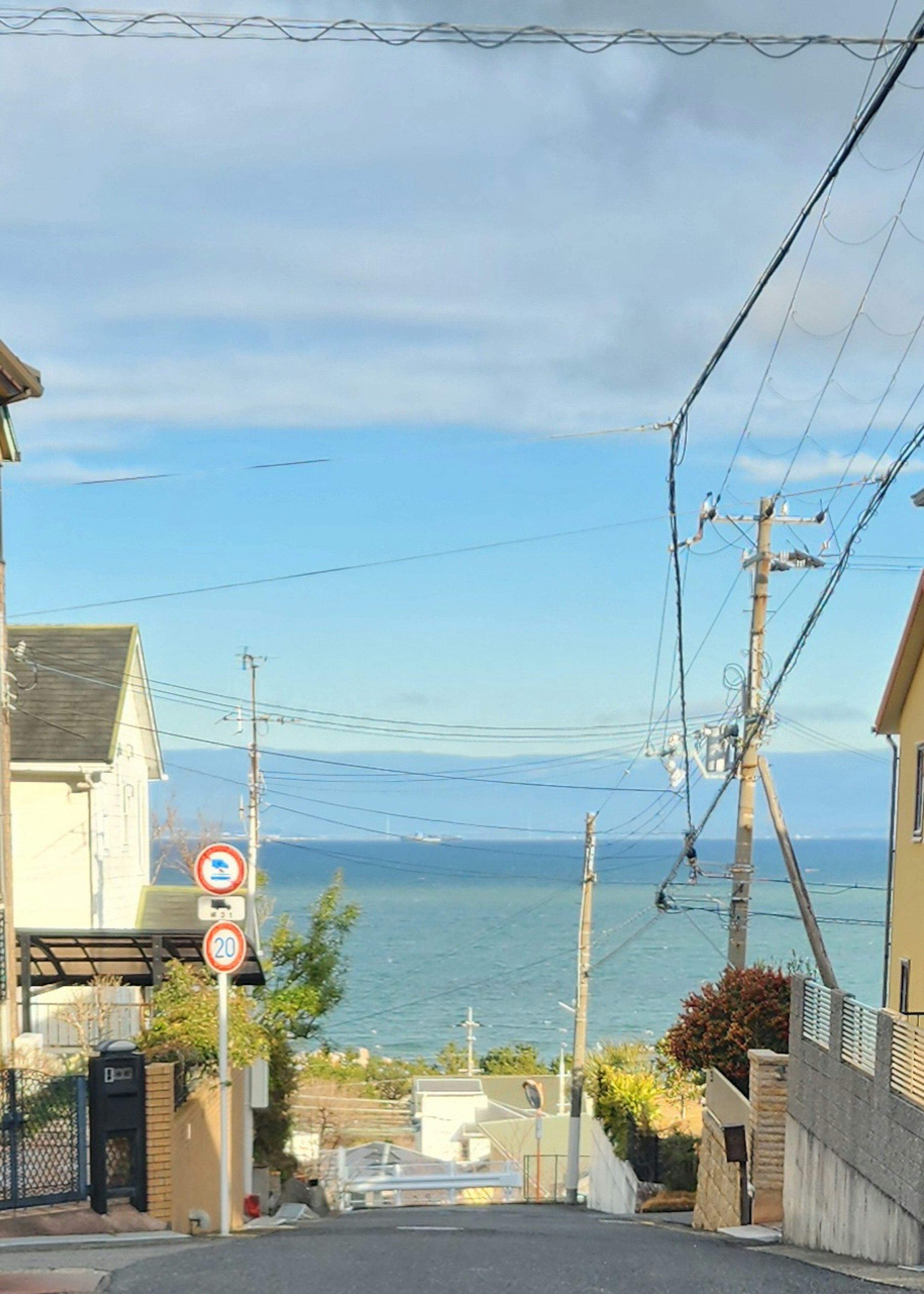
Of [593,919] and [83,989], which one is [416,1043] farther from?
[593,919]

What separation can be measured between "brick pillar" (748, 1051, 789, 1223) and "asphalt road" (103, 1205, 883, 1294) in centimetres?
378

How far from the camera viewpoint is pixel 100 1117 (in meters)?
14.5

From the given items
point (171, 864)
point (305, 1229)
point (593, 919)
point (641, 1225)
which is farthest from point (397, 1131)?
point (593, 919)

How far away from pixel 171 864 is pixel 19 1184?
31616 millimetres

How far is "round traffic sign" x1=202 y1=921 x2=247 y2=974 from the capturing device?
14492mm

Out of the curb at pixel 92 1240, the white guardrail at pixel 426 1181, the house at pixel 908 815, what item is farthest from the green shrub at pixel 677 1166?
the curb at pixel 92 1240

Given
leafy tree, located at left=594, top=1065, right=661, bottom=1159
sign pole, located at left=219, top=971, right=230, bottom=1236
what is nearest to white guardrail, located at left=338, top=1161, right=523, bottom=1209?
leafy tree, located at left=594, top=1065, right=661, bottom=1159

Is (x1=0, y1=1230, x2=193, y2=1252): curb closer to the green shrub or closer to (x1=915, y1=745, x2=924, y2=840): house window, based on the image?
(x1=915, y1=745, x2=924, y2=840): house window

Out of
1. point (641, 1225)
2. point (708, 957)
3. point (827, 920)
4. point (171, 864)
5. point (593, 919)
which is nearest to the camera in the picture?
point (641, 1225)

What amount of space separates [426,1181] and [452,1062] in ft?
154

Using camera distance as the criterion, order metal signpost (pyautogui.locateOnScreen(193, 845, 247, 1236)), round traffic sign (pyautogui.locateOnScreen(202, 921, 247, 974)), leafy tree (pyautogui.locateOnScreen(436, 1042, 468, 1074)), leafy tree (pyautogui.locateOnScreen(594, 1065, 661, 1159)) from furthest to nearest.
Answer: leafy tree (pyautogui.locateOnScreen(436, 1042, 468, 1074)), leafy tree (pyautogui.locateOnScreen(594, 1065, 661, 1159)), round traffic sign (pyautogui.locateOnScreen(202, 921, 247, 974)), metal signpost (pyautogui.locateOnScreen(193, 845, 247, 1236))

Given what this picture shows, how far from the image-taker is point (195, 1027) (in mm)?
18859

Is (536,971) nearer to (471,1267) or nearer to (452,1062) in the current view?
(452,1062)

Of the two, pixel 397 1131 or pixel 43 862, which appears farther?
pixel 397 1131
